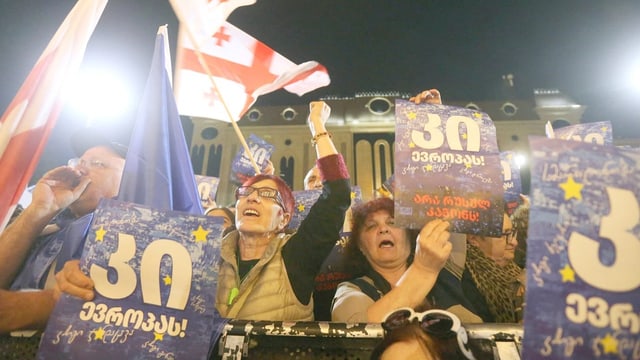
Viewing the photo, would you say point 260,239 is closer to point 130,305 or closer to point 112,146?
point 130,305

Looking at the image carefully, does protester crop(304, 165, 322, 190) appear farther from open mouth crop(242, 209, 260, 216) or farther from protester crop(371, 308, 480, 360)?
protester crop(371, 308, 480, 360)

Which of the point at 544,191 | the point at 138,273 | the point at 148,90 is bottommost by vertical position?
the point at 138,273

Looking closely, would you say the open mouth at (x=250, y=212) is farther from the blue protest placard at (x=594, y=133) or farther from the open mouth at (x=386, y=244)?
the blue protest placard at (x=594, y=133)

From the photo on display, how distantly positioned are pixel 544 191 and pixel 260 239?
1.99 meters

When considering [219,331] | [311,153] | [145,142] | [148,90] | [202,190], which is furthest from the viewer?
[311,153]

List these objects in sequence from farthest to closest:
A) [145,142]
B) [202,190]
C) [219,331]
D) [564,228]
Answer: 1. [202,190]
2. [145,142]
3. [219,331]
4. [564,228]

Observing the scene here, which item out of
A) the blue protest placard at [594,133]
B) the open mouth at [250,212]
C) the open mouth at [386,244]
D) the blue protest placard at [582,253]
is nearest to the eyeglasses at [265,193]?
the open mouth at [250,212]

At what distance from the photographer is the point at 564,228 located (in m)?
2.01

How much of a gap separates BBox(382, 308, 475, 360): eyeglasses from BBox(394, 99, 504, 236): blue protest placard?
742 mm

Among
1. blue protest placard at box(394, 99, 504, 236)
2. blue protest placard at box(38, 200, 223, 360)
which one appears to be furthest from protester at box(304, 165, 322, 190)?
blue protest placard at box(38, 200, 223, 360)

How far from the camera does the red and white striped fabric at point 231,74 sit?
4.39 meters

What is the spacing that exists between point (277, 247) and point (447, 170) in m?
1.29

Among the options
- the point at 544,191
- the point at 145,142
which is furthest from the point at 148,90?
the point at 544,191

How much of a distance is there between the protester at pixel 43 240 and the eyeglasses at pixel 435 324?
1830 millimetres
